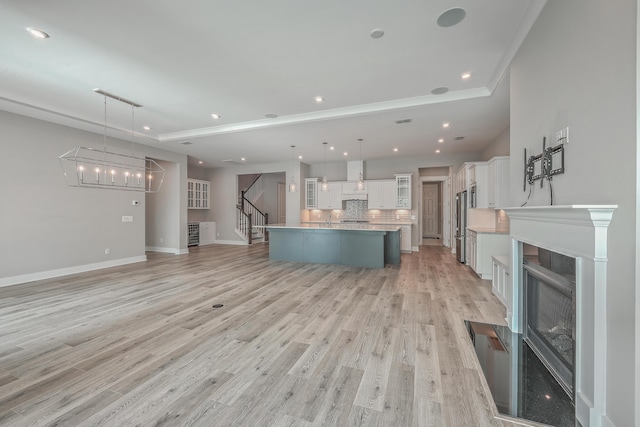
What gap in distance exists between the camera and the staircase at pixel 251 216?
407 inches

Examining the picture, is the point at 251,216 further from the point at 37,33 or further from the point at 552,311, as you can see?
the point at 552,311

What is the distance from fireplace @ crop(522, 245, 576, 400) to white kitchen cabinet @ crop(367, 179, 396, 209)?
573cm

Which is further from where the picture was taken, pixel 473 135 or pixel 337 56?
pixel 473 135

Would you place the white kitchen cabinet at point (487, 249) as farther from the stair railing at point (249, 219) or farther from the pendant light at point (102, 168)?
the stair railing at point (249, 219)

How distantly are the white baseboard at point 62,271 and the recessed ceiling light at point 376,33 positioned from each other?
7076 millimetres

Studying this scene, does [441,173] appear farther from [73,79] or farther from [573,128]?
[73,79]

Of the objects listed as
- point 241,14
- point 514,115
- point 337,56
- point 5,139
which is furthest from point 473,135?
point 5,139

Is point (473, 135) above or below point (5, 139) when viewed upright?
above

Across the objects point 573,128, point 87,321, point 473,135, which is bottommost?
point 87,321

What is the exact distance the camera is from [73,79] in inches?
146

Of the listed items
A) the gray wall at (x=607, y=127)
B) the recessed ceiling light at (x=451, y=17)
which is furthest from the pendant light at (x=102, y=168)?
the gray wall at (x=607, y=127)

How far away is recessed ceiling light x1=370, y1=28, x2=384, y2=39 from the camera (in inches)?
106

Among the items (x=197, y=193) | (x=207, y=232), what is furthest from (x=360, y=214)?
(x=197, y=193)

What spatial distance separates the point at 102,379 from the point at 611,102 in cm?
392
